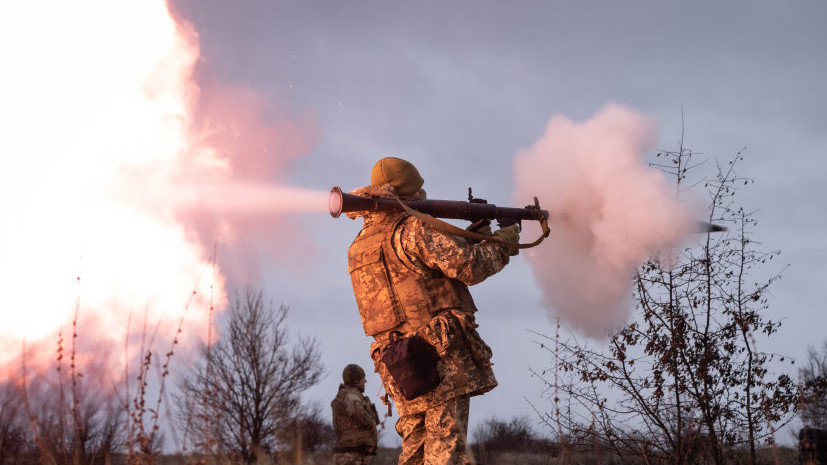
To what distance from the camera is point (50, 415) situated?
16.0ft

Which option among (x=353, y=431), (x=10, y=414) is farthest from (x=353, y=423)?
(x=10, y=414)

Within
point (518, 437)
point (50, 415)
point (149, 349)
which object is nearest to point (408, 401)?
point (149, 349)

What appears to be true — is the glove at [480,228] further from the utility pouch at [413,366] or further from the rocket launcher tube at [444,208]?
the utility pouch at [413,366]

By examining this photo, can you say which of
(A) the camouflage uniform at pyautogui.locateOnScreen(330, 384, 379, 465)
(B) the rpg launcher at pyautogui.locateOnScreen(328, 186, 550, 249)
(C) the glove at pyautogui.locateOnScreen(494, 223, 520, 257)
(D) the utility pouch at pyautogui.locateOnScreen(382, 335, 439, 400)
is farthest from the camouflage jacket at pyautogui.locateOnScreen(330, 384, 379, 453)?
(C) the glove at pyautogui.locateOnScreen(494, 223, 520, 257)

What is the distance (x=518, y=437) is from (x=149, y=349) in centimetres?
2211

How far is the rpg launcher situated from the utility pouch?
2.65 feet

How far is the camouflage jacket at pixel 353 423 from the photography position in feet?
32.4

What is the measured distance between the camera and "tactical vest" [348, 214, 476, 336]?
4.83 m

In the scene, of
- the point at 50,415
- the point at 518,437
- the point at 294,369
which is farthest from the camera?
the point at 518,437

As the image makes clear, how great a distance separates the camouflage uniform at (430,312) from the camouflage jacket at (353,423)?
501 centimetres

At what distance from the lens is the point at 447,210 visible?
212 inches

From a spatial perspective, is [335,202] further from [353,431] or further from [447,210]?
[353,431]

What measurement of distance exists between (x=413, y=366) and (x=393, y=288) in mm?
608

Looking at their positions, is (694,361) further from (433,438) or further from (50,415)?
(50,415)
